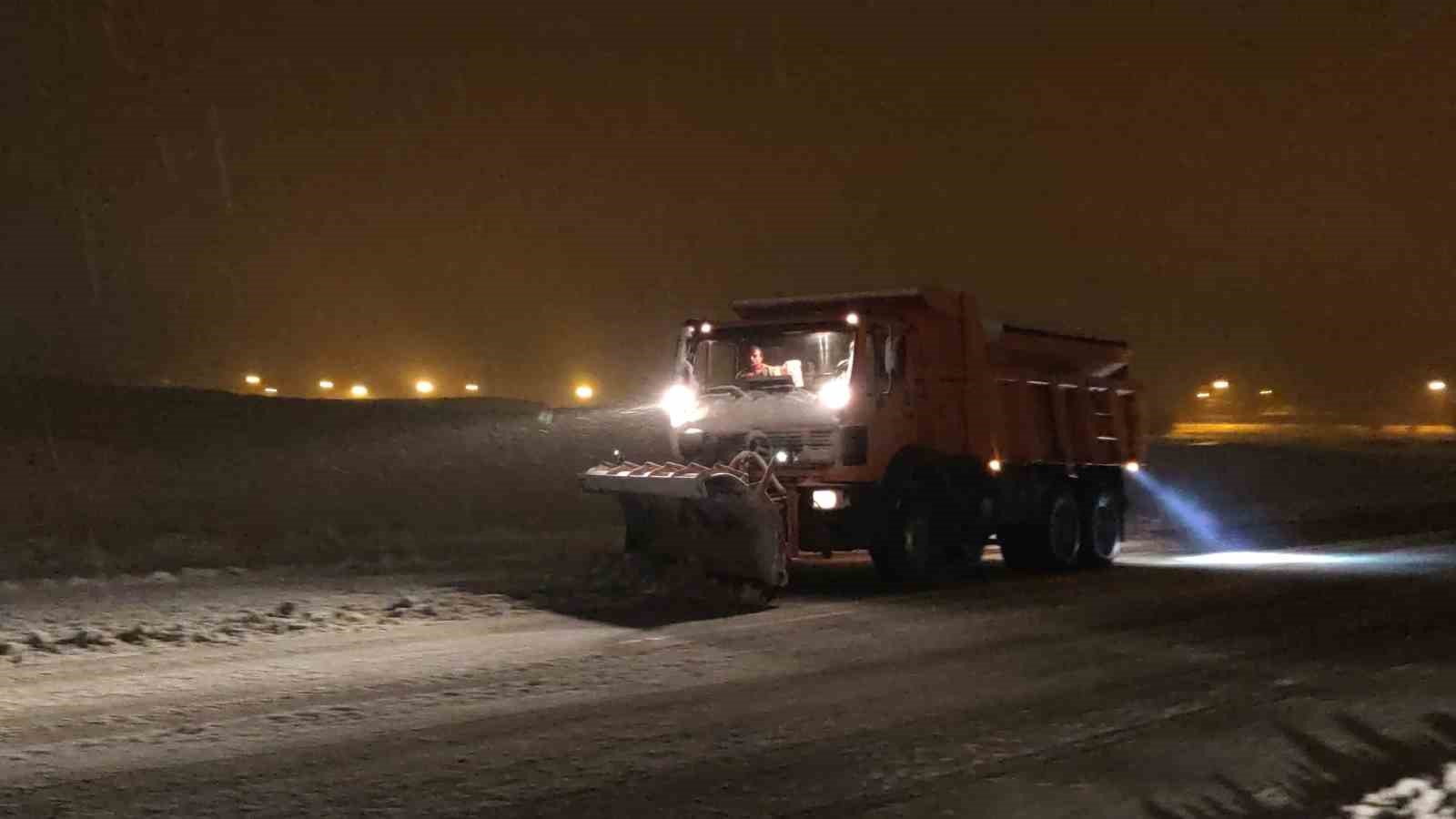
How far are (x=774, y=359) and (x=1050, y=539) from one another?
5100mm

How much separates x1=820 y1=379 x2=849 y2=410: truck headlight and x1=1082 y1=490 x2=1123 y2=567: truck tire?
232 inches

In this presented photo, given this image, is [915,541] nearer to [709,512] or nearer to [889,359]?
[889,359]

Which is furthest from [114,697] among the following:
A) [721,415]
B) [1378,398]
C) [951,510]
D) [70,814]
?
[1378,398]

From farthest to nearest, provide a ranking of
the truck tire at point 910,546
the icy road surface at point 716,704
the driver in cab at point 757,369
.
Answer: the driver in cab at point 757,369, the truck tire at point 910,546, the icy road surface at point 716,704

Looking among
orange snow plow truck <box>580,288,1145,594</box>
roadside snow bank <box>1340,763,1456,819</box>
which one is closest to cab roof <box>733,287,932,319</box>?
orange snow plow truck <box>580,288,1145,594</box>

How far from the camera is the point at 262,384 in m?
73.4

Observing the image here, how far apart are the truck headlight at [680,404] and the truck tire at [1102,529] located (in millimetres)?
6386

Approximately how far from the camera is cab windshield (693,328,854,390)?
16969 millimetres

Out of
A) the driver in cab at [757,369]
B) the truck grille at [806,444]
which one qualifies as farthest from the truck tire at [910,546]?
the driver in cab at [757,369]

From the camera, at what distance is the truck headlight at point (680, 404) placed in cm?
1773

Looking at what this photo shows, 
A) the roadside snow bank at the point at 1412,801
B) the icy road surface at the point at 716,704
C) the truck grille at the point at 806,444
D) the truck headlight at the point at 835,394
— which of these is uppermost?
the truck headlight at the point at 835,394

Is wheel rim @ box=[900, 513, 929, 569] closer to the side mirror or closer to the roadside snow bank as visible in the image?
the side mirror

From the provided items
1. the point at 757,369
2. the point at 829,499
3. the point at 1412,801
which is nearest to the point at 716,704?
the point at 1412,801

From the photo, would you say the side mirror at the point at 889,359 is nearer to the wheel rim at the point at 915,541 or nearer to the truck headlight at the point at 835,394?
the truck headlight at the point at 835,394
